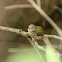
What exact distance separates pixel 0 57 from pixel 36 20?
2.27 feet

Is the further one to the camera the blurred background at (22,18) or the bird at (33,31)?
the blurred background at (22,18)

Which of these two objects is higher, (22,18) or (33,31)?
(33,31)

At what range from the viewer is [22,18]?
2.23m

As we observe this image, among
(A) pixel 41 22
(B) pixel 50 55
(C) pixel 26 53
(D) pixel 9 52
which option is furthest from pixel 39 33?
(D) pixel 9 52

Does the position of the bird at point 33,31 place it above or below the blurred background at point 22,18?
above

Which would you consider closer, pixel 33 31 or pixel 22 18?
pixel 33 31

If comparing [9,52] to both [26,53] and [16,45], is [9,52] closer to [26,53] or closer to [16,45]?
[16,45]

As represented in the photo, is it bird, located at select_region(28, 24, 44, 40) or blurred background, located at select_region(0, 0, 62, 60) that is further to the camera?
blurred background, located at select_region(0, 0, 62, 60)

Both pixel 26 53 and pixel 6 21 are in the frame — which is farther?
pixel 6 21

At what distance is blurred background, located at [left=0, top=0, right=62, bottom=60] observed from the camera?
7.05 feet

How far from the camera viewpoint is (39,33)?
43.9 inches

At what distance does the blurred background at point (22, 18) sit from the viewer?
2148mm

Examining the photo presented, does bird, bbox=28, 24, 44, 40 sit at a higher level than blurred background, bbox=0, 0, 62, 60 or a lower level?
higher

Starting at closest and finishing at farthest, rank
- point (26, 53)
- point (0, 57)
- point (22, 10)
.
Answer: point (26, 53)
point (22, 10)
point (0, 57)
